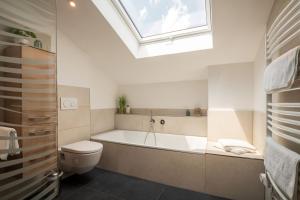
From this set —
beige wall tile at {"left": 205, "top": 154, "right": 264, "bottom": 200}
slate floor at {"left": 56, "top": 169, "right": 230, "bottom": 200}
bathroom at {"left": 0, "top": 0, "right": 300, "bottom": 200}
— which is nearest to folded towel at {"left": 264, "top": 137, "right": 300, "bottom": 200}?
bathroom at {"left": 0, "top": 0, "right": 300, "bottom": 200}

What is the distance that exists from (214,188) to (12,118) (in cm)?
212

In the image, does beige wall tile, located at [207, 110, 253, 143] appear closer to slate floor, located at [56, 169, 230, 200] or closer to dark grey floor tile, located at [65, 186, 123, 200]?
slate floor, located at [56, 169, 230, 200]

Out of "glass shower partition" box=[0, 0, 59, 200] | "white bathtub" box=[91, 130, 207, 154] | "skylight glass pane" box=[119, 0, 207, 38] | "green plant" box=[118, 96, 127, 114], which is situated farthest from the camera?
"green plant" box=[118, 96, 127, 114]

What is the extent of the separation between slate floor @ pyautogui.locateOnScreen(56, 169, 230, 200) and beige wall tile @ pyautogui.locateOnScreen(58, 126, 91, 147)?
1.73ft

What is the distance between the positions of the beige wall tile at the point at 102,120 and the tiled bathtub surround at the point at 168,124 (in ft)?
0.41

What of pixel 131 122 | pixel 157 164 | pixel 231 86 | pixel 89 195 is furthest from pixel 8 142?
pixel 231 86

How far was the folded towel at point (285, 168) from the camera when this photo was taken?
0.81 m

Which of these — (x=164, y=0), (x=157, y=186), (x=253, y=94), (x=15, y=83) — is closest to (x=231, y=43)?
(x=253, y=94)

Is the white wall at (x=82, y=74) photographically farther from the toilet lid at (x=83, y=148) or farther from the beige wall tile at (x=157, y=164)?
the beige wall tile at (x=157, y=164)

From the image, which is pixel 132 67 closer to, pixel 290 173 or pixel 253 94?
pixel 253 94

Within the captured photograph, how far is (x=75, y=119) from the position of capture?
246cm

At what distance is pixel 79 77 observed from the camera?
8.40 feet

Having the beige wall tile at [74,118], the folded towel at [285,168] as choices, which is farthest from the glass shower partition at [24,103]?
the folded towel at [285,168]

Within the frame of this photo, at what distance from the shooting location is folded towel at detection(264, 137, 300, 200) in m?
0.81
